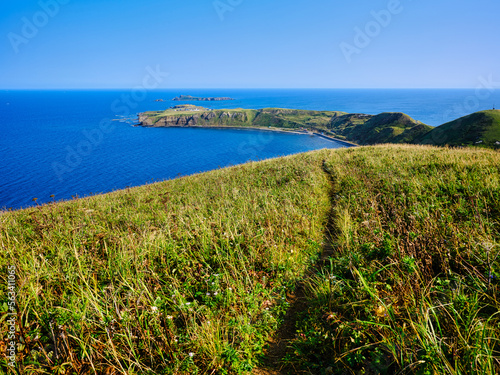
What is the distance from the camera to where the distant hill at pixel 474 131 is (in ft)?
198

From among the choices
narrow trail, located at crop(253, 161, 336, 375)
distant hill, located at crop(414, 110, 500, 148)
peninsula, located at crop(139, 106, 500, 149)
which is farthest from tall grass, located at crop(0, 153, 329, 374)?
distant hill, located at crop(414, 110, 500, 148)

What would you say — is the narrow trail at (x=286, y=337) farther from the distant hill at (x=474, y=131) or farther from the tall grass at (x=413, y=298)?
the distant hill at (x=474, y=131)

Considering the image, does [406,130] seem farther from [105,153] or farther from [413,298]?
[105,153]

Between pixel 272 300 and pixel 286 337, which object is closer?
pixel 286 337

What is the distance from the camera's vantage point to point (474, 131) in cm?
6550

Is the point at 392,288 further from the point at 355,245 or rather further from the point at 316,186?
the point at 316,186

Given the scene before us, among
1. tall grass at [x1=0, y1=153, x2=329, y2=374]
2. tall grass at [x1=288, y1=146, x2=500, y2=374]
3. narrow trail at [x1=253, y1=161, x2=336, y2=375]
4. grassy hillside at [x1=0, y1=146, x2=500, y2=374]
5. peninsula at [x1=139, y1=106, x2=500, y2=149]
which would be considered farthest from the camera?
peninsula at [x1=139, y1=106, x2=500, y2=149]

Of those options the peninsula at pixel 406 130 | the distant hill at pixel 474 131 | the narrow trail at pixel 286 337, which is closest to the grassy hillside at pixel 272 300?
the narrow trail at pixel 286 337

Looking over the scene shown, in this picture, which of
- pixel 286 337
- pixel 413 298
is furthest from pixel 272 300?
pixel 413 298

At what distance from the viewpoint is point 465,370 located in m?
2.27

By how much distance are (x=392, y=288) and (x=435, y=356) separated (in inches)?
49.6

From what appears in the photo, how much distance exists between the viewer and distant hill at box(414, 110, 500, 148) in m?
60.4

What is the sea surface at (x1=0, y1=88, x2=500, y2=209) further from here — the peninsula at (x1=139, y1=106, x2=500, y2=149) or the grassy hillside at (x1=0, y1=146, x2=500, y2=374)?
the grassy hillside at (x1=0, y1=146, x2=500, y2=374)

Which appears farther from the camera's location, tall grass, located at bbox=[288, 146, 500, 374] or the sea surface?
the sea surface
